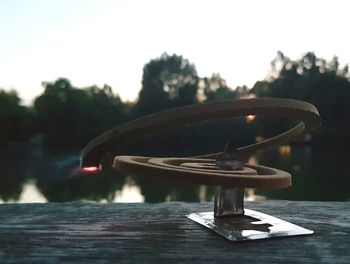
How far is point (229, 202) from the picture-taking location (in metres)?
4.22

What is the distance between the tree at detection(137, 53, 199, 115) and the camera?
58.1 metres

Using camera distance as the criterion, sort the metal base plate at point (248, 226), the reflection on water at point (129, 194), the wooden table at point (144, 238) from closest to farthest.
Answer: the wooden table at point (144, 238)
the metal base plate at point (248, 226)
the reflection on water at point (129, 194)

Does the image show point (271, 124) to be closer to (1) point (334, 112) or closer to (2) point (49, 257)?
(1) point (334, 112)

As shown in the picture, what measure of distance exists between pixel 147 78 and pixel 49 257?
6415cm

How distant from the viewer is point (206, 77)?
7131 cm

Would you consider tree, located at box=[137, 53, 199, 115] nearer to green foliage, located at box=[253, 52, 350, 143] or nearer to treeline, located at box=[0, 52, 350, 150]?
treeline, located at box=[0, 52, 350, 150]

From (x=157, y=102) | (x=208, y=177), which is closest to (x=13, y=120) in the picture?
(x=157, y=102)

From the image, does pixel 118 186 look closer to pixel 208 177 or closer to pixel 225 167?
pixel 225 167

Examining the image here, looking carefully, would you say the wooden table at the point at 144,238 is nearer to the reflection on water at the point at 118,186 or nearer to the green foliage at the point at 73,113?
the reflection on water at the point at 118,186

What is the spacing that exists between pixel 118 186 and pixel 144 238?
3563cm

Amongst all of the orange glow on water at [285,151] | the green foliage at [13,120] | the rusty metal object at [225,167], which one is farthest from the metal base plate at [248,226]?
the orange glow on water at [285,151]

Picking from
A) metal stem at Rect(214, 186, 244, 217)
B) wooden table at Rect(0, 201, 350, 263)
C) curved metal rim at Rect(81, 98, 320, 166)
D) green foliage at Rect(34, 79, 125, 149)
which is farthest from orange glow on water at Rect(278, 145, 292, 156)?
curved metal rim at Rect(81, 98, 320, 166)

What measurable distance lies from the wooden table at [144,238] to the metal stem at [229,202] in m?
0.32

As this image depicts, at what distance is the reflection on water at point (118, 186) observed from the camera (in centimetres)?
3359
